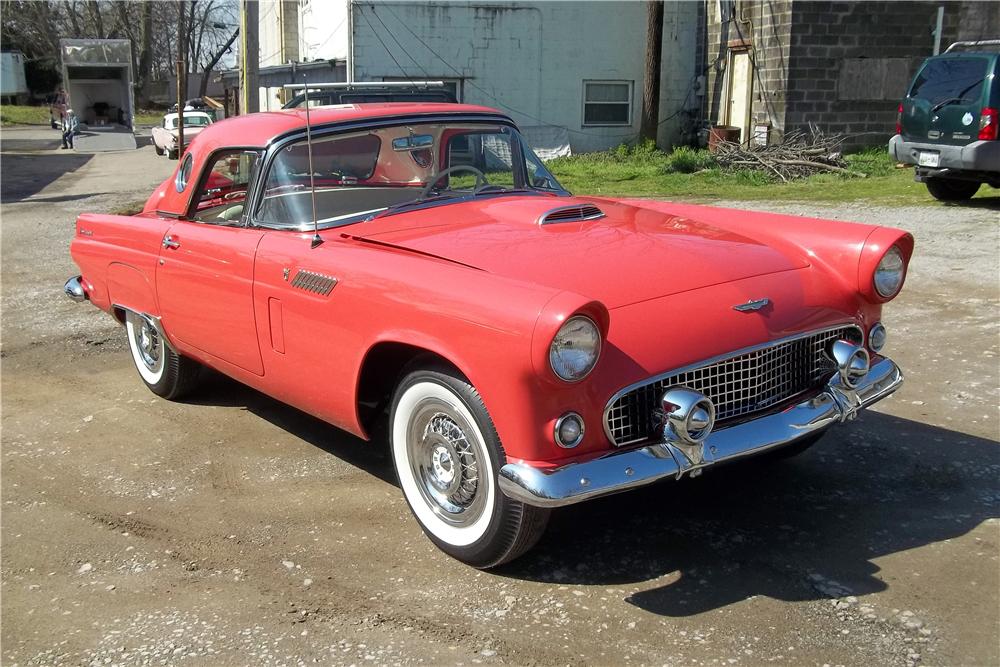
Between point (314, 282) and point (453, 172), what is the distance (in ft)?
3.52

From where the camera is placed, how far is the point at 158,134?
28.4 meters

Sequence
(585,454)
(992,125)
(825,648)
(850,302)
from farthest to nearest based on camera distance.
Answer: (992,125), (850,302), (585,454), (825,648)

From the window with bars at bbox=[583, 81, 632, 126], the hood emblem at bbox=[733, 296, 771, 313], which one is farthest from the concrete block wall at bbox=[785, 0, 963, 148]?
the hood emblem at bbox=[733, 296, 771, 313]

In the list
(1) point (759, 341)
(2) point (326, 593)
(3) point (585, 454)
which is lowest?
(2) point (326, 593)

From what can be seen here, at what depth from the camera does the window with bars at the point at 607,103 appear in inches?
837

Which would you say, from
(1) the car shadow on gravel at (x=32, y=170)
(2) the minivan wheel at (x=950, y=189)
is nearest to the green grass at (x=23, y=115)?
(1) the car shadow on gravel at (x=32, y=170)

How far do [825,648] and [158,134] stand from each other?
28.7m

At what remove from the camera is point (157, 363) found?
553 cm

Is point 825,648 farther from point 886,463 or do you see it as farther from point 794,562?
point 886,463

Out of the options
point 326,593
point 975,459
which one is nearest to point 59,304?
point 326,593

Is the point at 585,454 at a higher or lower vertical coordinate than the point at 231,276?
lower

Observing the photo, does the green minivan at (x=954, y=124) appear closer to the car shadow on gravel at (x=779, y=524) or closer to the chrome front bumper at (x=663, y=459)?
the car shadow on gravel at (x=779, y=524)

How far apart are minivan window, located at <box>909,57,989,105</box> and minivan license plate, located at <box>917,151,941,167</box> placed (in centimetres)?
65

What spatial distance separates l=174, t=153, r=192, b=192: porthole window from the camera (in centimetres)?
508
